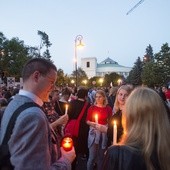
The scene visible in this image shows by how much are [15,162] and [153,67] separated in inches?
3039

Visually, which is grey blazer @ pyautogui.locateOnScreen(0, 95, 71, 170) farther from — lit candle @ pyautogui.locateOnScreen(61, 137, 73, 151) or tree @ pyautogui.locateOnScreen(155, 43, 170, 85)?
tree @ pyautogui.locateOnScreen(155, 43, 170, 85)

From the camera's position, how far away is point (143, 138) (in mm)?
2938

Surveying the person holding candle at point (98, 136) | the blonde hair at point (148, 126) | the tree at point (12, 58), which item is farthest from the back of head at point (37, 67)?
the tree at point (12, 58)

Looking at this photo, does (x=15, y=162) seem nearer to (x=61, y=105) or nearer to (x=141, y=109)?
(x=141, y=109)

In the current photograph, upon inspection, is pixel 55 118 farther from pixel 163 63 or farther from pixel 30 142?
pixel 163 63

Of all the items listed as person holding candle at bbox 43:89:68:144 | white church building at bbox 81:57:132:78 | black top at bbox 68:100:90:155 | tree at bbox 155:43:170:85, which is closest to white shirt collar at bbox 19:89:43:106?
person holding candle at bbox 43:89:68:144

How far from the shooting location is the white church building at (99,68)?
578ft

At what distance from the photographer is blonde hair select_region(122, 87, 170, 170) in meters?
2.93

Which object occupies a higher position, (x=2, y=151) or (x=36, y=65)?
(x=36, y=65)

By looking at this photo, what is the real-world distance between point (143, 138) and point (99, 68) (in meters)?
A: 183

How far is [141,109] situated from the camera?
A: 3053mm

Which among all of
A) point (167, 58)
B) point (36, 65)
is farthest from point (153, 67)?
point (36, 65)

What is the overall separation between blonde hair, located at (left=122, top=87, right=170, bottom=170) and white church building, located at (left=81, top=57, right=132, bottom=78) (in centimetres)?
16793

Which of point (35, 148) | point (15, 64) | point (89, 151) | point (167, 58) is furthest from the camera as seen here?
point (15, 64)
